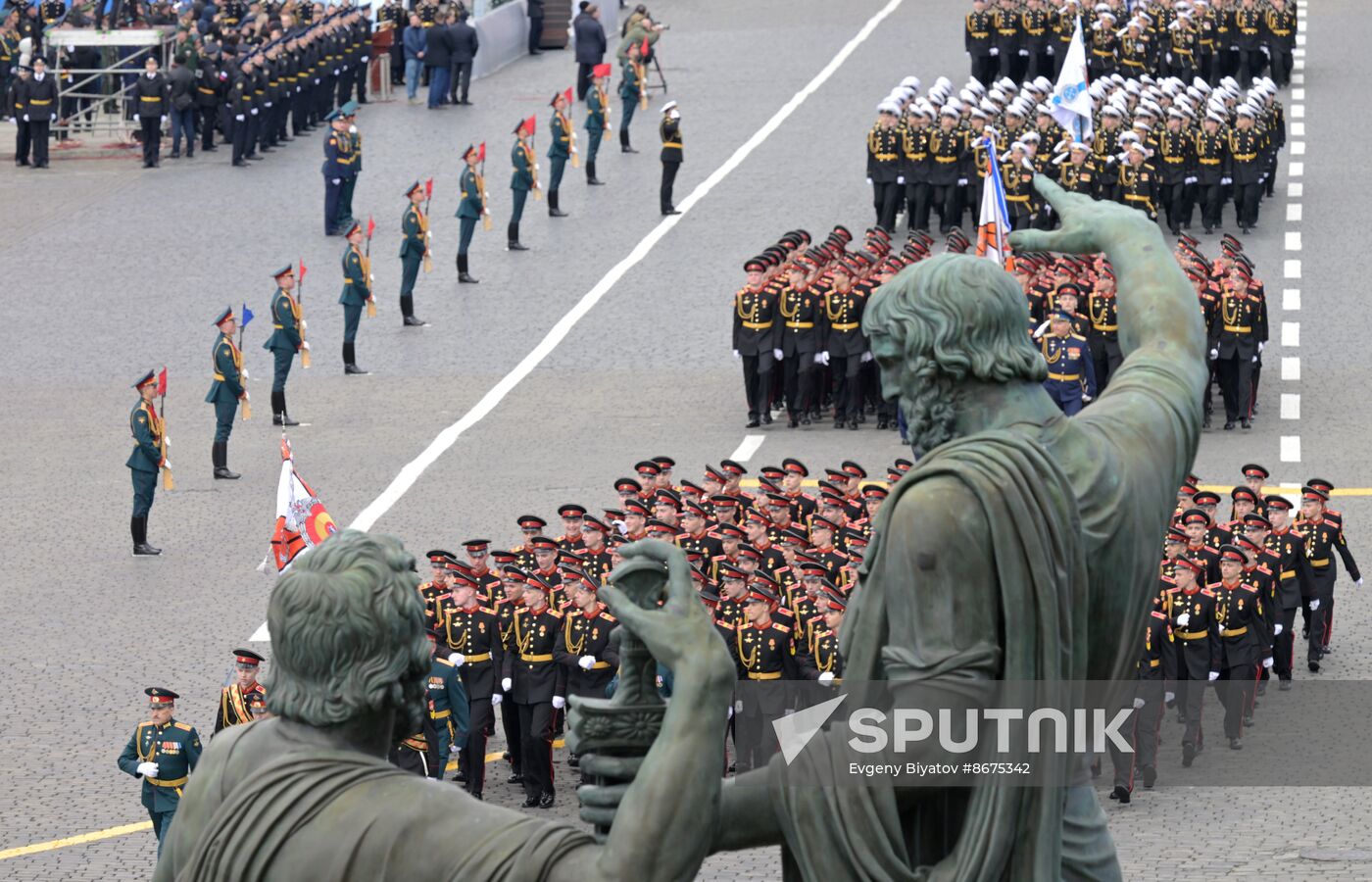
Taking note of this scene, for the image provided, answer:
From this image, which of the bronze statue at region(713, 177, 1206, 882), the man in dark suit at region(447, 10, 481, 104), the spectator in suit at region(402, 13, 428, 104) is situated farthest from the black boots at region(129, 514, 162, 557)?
the spectator in suit at region(402, 13, 428, 104)

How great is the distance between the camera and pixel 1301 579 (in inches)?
824

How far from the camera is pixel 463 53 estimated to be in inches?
1826

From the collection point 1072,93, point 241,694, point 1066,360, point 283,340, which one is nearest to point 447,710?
point 241,694

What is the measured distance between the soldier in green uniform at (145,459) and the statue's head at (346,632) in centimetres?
2086

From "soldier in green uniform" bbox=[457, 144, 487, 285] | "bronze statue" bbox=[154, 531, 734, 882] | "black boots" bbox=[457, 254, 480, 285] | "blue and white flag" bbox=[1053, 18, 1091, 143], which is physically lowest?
"black boots" bbox=[457, 254, 480, 285]

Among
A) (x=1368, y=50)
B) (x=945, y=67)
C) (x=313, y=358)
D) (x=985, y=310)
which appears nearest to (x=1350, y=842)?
(x=985, y=310)

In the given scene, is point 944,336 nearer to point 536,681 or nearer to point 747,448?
point 536,681

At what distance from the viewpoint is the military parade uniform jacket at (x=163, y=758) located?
16.7 m

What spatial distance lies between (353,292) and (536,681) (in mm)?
12483

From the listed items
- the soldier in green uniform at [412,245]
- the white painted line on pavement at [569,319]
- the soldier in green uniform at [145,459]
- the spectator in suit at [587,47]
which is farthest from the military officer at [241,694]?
the spectator in suit at [587,47]

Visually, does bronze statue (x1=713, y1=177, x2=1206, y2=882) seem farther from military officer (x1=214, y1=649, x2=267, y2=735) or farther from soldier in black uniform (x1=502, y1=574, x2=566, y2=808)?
soldier in black uniform (x1=502, y1=574, x2=566, y2=808)

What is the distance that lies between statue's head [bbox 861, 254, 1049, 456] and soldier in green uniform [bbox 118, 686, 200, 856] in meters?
13.0

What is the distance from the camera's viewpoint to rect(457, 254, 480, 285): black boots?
35.6m

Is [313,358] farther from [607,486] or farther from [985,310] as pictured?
[985,310]
